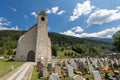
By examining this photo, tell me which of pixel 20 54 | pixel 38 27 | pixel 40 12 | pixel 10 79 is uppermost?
pixel 40 12

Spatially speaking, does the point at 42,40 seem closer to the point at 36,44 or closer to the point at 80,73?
the point at 36,44

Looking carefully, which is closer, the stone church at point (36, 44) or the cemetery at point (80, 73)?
the cemetery at point (80, 73)

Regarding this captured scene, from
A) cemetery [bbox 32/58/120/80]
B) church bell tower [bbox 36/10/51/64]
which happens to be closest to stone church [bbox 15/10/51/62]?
church bell tower [bbox 36/10/51/64]

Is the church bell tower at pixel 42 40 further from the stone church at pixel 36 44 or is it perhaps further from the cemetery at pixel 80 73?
the cemetery at pixel 80 73

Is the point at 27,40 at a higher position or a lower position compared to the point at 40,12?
lower

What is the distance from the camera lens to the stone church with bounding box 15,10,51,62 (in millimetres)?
45312

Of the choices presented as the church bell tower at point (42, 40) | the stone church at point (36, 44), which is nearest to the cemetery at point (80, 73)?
the church bell tower at point (42, 40)

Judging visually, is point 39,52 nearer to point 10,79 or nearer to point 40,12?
point 40,12

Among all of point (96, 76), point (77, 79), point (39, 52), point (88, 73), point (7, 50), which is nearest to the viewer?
point (77, 79)

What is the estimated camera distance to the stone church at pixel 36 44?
45.3m

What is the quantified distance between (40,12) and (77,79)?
40.6 meters

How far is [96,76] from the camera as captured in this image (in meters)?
11.2

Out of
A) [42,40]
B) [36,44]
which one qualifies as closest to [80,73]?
[36,44]

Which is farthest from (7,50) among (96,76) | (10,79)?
(96,76)
